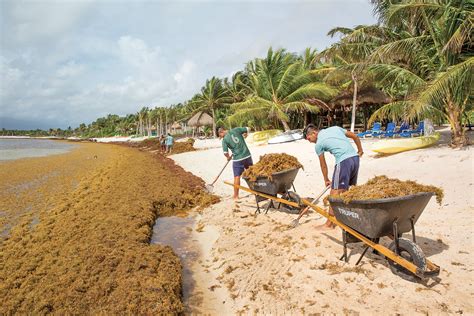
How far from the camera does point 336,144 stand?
4.30 metres

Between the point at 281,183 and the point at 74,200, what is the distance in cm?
621

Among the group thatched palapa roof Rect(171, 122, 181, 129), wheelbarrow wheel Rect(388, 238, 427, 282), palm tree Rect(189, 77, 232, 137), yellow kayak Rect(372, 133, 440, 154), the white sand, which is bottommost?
the white sand

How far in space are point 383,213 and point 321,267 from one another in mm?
1042

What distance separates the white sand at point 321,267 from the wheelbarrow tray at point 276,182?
52 cm

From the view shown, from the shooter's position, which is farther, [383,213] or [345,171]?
[345,171]

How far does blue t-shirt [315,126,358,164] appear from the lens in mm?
4273

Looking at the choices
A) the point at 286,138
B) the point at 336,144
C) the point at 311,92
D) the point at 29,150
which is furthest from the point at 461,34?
the point at 29,150

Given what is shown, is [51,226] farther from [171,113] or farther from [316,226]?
[171,113]

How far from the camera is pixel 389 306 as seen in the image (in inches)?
110

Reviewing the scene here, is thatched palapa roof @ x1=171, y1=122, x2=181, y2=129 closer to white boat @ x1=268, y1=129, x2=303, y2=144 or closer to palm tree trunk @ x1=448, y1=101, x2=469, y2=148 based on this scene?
white boat @ x1=268, y1=129, x2=303, y2=144

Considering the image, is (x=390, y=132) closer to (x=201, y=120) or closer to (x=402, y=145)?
(x=402, y=145)

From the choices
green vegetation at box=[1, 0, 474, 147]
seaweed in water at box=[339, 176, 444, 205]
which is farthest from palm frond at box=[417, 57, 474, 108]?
seaweed in water at box=[339, 176, 444, 205]

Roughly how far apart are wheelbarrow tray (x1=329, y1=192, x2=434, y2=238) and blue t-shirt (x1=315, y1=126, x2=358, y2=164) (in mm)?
1073

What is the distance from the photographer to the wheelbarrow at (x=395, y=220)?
2.94m
